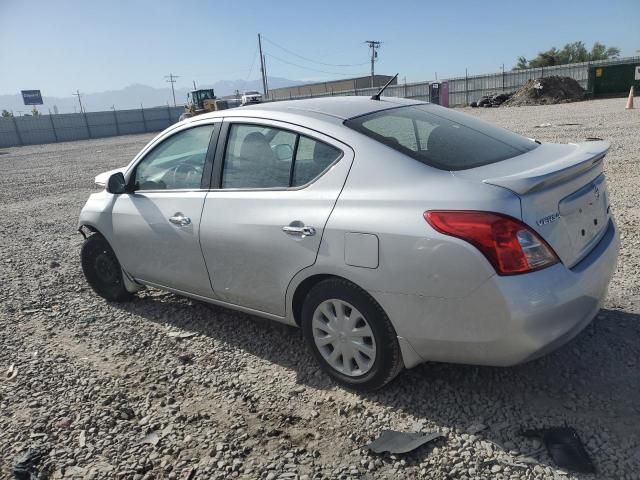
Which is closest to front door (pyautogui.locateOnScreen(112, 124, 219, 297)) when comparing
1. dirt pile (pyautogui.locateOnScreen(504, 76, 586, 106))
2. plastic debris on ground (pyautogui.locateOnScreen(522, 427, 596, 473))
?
plastic debris on ground (pyautogui.locateOnScreen(522, 427, 596, 473))

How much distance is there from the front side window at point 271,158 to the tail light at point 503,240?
91 centimetres

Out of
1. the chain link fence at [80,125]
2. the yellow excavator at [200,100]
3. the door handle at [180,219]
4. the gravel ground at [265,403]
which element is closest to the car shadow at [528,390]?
the gravel ground at [265,403]

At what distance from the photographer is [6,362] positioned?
3.85 m

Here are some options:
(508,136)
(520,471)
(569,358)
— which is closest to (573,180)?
(508,136)

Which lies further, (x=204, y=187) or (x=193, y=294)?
(x=193, y=294)

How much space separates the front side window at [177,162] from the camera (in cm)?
369

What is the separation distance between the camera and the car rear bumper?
7.63 feet

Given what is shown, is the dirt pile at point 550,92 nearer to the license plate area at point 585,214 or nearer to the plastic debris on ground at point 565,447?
the license plate area at point 585,214

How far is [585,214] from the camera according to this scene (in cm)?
272

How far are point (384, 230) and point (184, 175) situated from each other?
1878 millimetres

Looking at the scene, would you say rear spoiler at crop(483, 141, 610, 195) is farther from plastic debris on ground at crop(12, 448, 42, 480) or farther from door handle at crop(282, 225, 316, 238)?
plastic debris on ground at crop(12, 448, 42, 480)

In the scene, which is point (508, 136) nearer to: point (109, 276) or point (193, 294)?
point (193, 294)

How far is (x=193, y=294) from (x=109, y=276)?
128cm

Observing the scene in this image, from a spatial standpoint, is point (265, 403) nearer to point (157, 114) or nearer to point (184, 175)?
point (184, 175)
